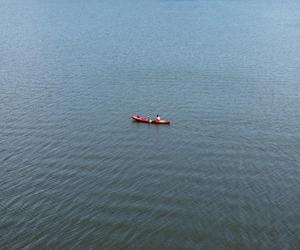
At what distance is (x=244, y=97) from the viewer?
3369 inches

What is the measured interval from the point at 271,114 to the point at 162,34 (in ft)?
259

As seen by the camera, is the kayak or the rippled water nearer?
the rippled water

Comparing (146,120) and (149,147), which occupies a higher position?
(146,120)

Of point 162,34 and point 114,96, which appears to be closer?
point 114,96

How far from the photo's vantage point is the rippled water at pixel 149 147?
46.2m

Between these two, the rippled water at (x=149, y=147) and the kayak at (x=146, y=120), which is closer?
the rippled water at (x=149, y=147)

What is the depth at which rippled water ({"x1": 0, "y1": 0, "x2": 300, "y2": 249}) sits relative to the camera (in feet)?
152

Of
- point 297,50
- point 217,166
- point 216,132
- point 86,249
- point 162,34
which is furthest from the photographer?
point 162,34

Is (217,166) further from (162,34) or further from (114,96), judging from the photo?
(162,34)

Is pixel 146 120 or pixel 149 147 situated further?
pixel 146 120

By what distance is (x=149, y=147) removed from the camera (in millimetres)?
66000

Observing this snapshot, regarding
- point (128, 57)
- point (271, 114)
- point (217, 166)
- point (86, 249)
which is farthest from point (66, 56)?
point (86, 249)

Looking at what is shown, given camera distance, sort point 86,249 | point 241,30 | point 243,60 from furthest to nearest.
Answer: point 241,30 < point 243,60 < point 86,249

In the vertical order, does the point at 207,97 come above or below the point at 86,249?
above
